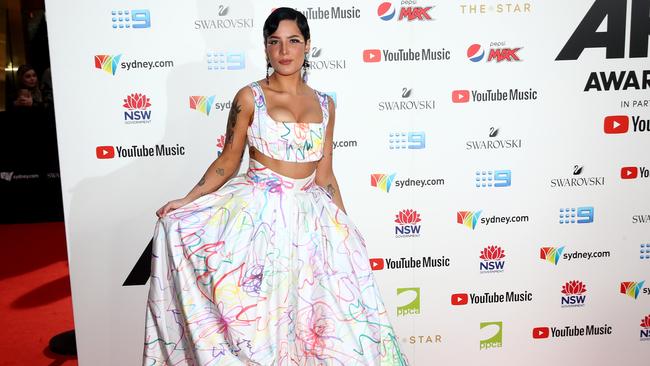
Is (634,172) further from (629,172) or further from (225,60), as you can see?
(225,60)

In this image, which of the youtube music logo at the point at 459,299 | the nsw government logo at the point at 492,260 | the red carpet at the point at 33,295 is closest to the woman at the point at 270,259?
the youtube music logo at the point at 459,299

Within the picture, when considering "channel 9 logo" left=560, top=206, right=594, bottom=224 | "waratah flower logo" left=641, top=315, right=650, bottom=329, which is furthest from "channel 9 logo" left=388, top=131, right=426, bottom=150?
"waratah flower logo" left=641, top=315, right=650, bottom=329

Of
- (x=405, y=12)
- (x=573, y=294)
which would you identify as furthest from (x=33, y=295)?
(x=573, y=294)

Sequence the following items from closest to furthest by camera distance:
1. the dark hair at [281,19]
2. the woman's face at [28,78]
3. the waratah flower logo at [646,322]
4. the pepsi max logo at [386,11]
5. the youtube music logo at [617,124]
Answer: the dark hair at [281,19] < the pepsi max logo at [386,11] < the youtube music logo at [617,124] < the waratah flower logo at [646,322] < the woman's face at [28,78]

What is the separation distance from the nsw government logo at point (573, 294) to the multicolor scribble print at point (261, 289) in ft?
5.30

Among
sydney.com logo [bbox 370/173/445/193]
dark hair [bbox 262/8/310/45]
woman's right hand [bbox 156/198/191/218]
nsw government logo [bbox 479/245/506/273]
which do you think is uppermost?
dark hair [bbox 262/8/310/45]

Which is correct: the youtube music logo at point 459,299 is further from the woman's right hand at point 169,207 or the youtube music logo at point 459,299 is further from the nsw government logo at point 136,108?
the nsw government logo at point 136,108

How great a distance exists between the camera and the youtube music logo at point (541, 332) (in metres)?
4.11

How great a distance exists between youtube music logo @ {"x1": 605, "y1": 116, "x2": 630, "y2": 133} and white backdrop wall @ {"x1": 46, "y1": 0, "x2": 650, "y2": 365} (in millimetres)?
13

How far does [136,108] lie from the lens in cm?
367

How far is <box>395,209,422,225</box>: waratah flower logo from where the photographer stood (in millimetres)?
3906

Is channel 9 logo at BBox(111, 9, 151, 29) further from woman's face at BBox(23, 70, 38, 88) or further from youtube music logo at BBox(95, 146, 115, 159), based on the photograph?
woman's face at BBox(23, 70, 38, 88)

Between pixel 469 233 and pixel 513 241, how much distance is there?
30 centimetres

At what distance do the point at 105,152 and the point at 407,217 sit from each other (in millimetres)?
1896
